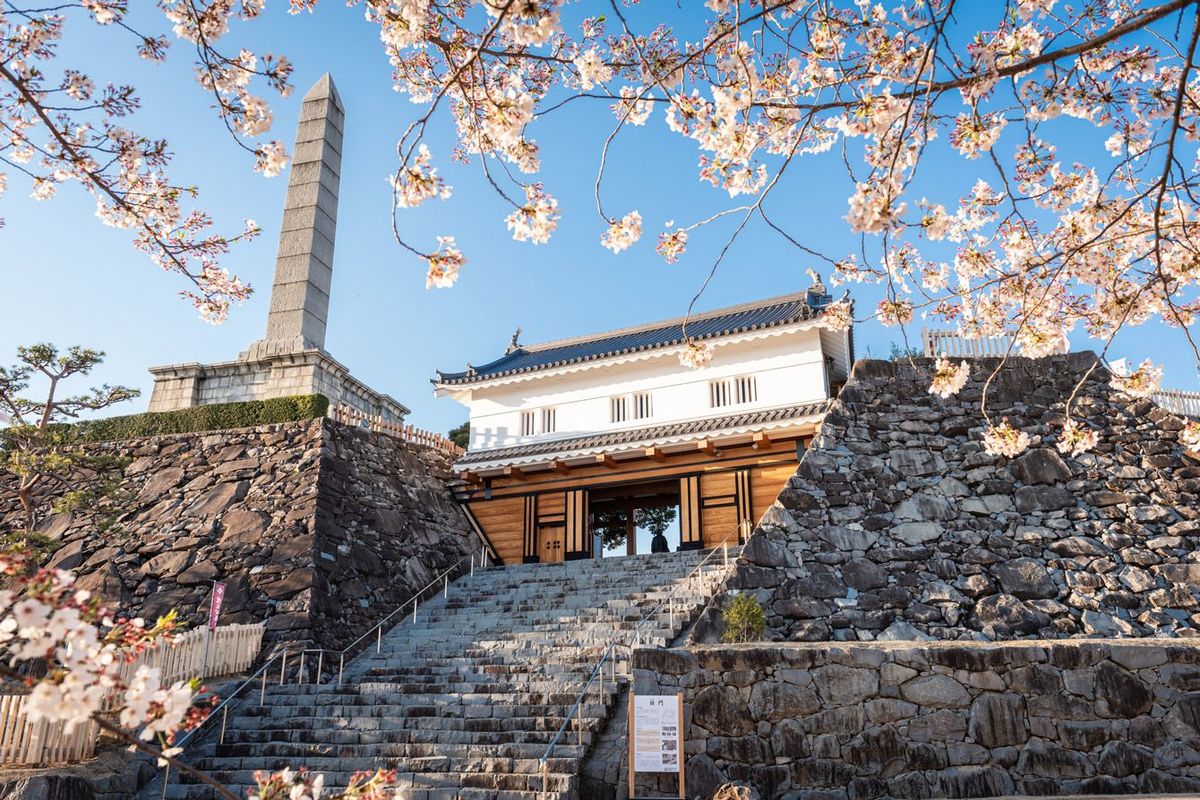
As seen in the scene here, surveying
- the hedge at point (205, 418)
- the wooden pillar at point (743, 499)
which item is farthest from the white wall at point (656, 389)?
the hedge at point (205, 418)

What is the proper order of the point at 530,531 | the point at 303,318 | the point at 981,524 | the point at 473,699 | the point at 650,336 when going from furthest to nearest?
1. the point at 650,336
2. the point at 303,318
3. the point at 530,531
4. the point at 981,524
5. the point at 473,699

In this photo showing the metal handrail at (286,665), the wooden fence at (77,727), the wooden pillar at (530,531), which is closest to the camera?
the wooden fence at (77,727)

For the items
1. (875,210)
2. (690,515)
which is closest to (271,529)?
(690,515)

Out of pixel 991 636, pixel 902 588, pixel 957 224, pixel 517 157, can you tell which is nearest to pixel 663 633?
pixel 902 588

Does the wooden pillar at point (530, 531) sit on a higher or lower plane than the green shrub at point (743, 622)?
higher

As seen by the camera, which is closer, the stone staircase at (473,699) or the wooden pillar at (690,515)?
the stone staircase at (473,699)

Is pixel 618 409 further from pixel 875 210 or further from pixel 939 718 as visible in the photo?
pixel 875 210

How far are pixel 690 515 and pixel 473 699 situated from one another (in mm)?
7783

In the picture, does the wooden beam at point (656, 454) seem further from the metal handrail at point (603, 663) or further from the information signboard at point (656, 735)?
the information signboard at point (656, 735)

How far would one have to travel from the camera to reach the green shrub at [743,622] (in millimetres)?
9961

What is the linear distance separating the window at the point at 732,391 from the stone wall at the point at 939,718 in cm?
946

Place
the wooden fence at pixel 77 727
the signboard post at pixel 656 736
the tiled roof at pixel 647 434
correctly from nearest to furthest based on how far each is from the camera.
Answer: the signboard post at pixel 656 736 < the wooden fence at pixel 77 727 < the tiled roof at pixel 647 434

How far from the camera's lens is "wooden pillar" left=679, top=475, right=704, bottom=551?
16359mm

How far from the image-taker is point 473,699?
391 inches
